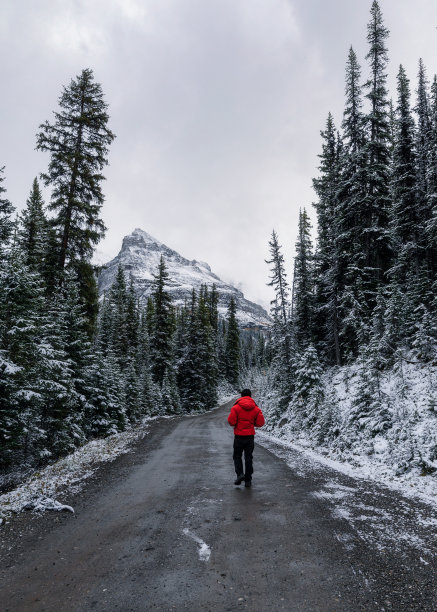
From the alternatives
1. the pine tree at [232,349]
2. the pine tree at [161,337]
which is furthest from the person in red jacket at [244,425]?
the pine tree at [232,349]

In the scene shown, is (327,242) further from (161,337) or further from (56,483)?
(56,483)

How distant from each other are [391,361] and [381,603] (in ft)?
47.9

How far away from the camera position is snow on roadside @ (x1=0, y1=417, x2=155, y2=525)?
20.6 feet

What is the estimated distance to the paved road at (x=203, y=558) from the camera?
11.2 feet

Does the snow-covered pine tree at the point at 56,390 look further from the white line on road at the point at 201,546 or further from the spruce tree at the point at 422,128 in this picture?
the spruce tree at the point at 422,128

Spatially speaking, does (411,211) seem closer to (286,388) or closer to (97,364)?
(286,388)

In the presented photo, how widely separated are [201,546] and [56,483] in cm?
498

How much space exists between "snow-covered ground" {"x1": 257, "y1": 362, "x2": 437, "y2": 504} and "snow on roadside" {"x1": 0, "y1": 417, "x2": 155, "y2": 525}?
6.93m

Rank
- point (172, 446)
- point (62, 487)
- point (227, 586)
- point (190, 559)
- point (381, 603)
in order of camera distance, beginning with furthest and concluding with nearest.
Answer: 1. point (172, 446)
2. point (62, 487)
3. point (190, 559)
4. point (227, 586)
5. point (381, 603)

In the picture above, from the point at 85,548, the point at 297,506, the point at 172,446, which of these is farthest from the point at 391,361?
the point at 85,548

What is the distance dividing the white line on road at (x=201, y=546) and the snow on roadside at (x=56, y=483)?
2.51 metres

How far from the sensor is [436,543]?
4633mm

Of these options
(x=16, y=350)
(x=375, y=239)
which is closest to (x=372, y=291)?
(x=375, y=239)

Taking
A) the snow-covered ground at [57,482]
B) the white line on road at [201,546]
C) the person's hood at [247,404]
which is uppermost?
the person's hood at [247,404]
